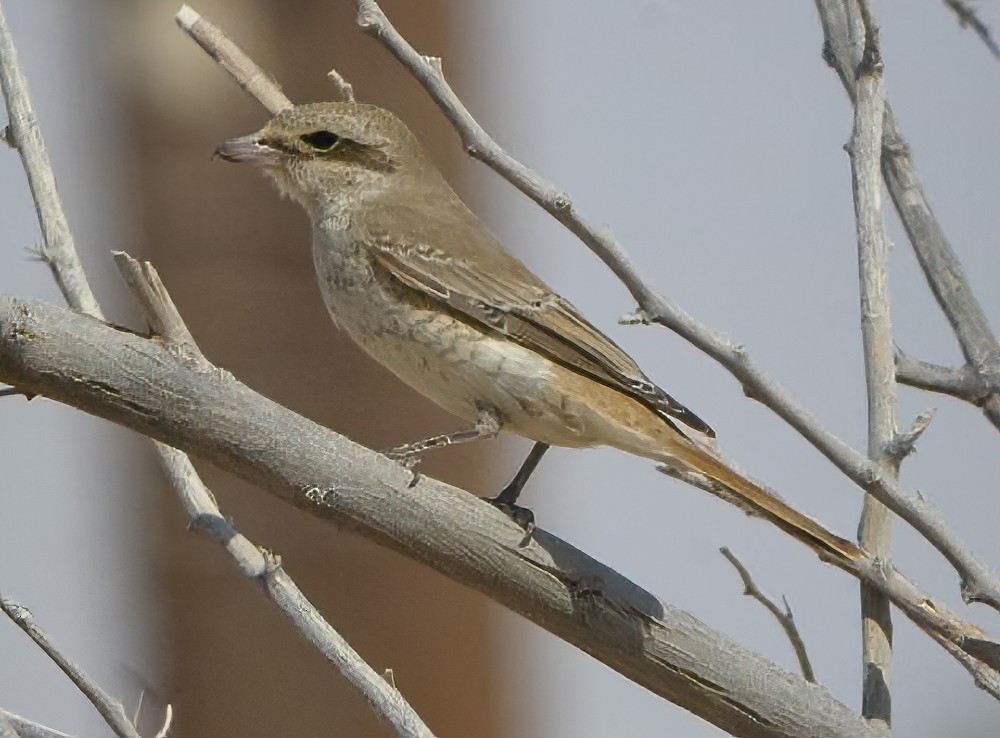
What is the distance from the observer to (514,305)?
283cm

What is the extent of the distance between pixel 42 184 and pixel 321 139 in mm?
867

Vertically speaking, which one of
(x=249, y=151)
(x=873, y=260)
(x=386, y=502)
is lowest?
(x=386, y=502)

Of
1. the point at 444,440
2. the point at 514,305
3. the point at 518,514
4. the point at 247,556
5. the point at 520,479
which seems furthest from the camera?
the point at 520,479

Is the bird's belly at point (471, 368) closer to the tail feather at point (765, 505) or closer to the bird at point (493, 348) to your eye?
the bird at point (493, 348)

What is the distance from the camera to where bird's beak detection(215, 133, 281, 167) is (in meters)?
3.07

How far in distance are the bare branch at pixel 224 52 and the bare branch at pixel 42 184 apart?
1.62 feet

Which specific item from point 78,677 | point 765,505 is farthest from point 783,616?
point 78,677

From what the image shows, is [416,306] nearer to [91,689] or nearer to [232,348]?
[91,689]

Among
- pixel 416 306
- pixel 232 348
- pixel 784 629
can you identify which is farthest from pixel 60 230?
pixel 232 348

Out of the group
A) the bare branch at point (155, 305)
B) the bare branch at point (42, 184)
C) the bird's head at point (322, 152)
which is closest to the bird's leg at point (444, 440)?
the bare branch at point (155, 305)

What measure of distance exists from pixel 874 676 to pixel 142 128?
2.89 metres

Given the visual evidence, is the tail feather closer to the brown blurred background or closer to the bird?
the bird

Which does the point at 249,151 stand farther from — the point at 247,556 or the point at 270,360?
the point at 270,360

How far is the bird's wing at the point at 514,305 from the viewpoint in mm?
2756
